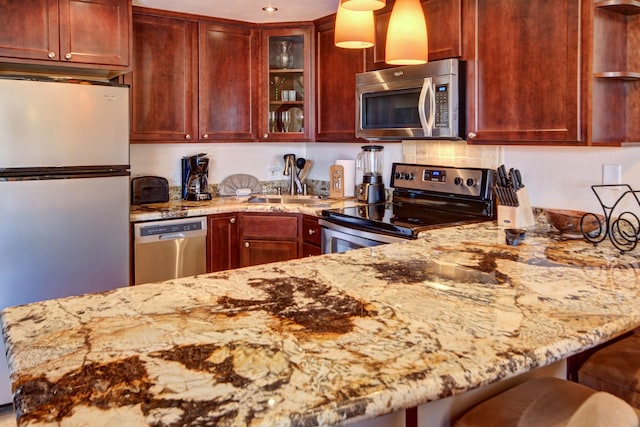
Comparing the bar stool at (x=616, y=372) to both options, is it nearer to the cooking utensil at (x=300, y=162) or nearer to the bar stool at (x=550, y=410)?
the bar stool at (x=550, y=410)

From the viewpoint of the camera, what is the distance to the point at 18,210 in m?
2.77

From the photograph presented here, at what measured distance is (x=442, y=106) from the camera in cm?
292

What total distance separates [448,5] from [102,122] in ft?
6.50

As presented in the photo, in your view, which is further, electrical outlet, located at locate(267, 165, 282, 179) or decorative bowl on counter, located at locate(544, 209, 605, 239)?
electrical outlet, located at locate(267, 165, 282, 179)

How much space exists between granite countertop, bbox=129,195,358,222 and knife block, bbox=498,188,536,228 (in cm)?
120

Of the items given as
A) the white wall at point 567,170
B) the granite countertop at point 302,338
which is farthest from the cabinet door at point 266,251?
the granite countertop at point 302,338

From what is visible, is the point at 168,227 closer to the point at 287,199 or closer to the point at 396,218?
the point at 287,199

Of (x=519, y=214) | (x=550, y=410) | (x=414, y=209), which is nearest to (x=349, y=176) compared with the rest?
(x=414, y=209)

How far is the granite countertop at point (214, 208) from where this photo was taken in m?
3.38

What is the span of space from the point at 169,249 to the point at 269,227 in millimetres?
678

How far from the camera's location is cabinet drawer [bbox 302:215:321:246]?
3.53 m

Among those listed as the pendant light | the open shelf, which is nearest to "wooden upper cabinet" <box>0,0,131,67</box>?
the pendant light

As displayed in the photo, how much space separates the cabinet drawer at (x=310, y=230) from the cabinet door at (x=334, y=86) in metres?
0.65

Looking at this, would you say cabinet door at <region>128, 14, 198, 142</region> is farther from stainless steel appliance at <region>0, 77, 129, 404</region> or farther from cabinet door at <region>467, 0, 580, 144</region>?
cabinet door at <region>467, 0, 580, 144</region>
